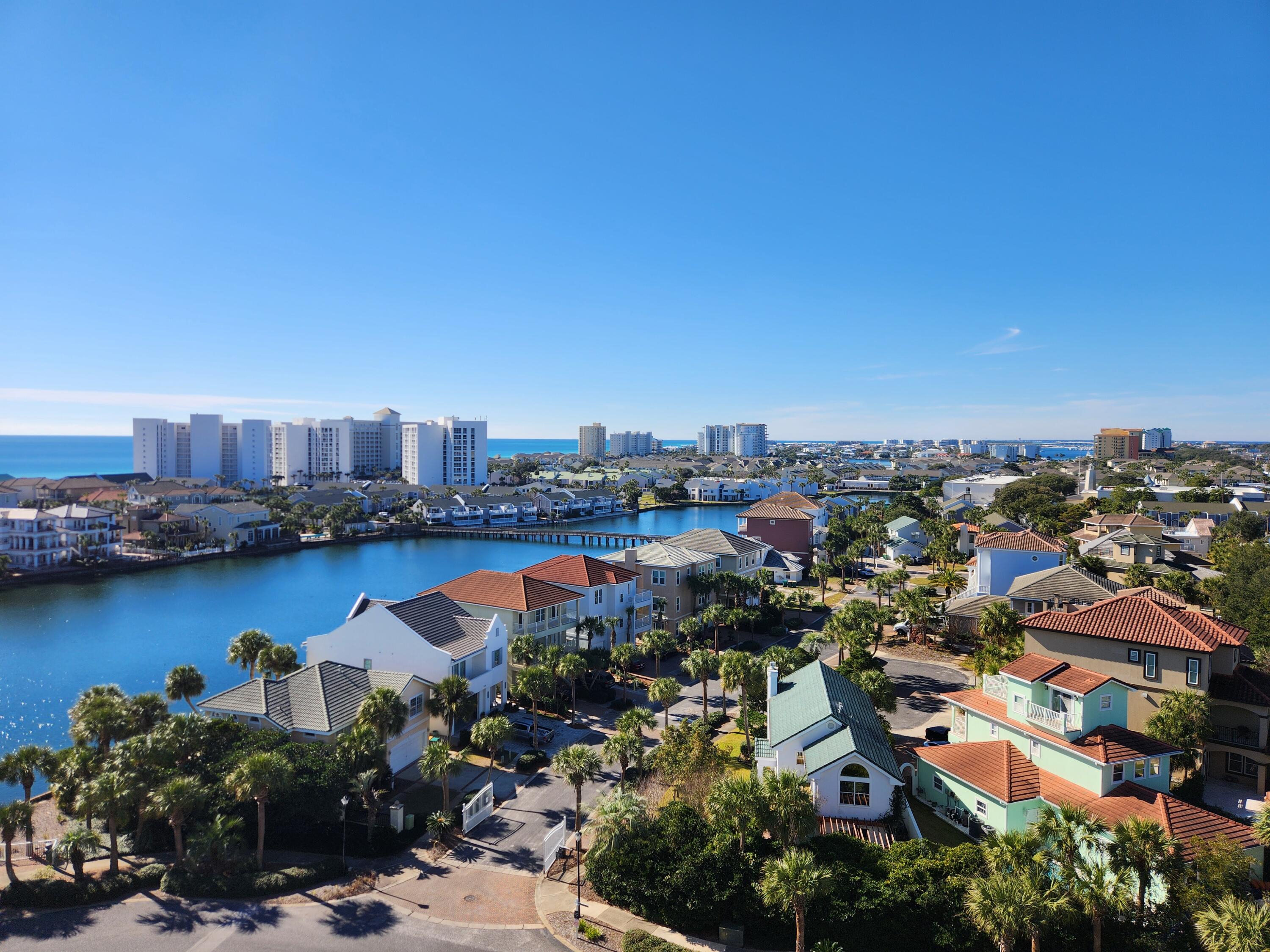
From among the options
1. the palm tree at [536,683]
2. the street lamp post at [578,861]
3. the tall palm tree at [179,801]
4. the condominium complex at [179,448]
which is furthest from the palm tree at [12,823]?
the condominium complex at [179,448]

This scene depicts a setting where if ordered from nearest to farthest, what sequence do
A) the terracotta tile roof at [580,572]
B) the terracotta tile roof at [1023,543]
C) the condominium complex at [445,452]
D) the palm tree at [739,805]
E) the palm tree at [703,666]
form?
A: the palm tree at [739,805] < the palm tree at [703,666] < the terracotta tile roof at [580,572] < the terracotta tile roof at [1023,543] < the condominium complex at [445,452]

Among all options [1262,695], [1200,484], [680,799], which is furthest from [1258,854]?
[1200,484]

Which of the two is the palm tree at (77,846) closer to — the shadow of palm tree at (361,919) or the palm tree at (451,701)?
the shadow of palm tree at (361,919)

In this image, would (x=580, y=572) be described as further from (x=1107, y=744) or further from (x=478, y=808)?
(x=1107, y=744)

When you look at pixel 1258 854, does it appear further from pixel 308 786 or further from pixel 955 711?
pixel 308 786

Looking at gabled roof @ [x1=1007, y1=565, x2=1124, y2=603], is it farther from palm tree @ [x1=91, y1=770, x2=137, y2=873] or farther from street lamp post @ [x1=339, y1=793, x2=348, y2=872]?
palm tree @ [x1=91, y1=770, x2=137, y2=873]

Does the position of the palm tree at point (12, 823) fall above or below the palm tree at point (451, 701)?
below

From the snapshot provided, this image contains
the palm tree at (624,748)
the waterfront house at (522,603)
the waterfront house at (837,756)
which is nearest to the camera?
the waterfront house at (837,756)

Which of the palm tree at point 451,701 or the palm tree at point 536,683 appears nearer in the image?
the palm tree at point 451,701
